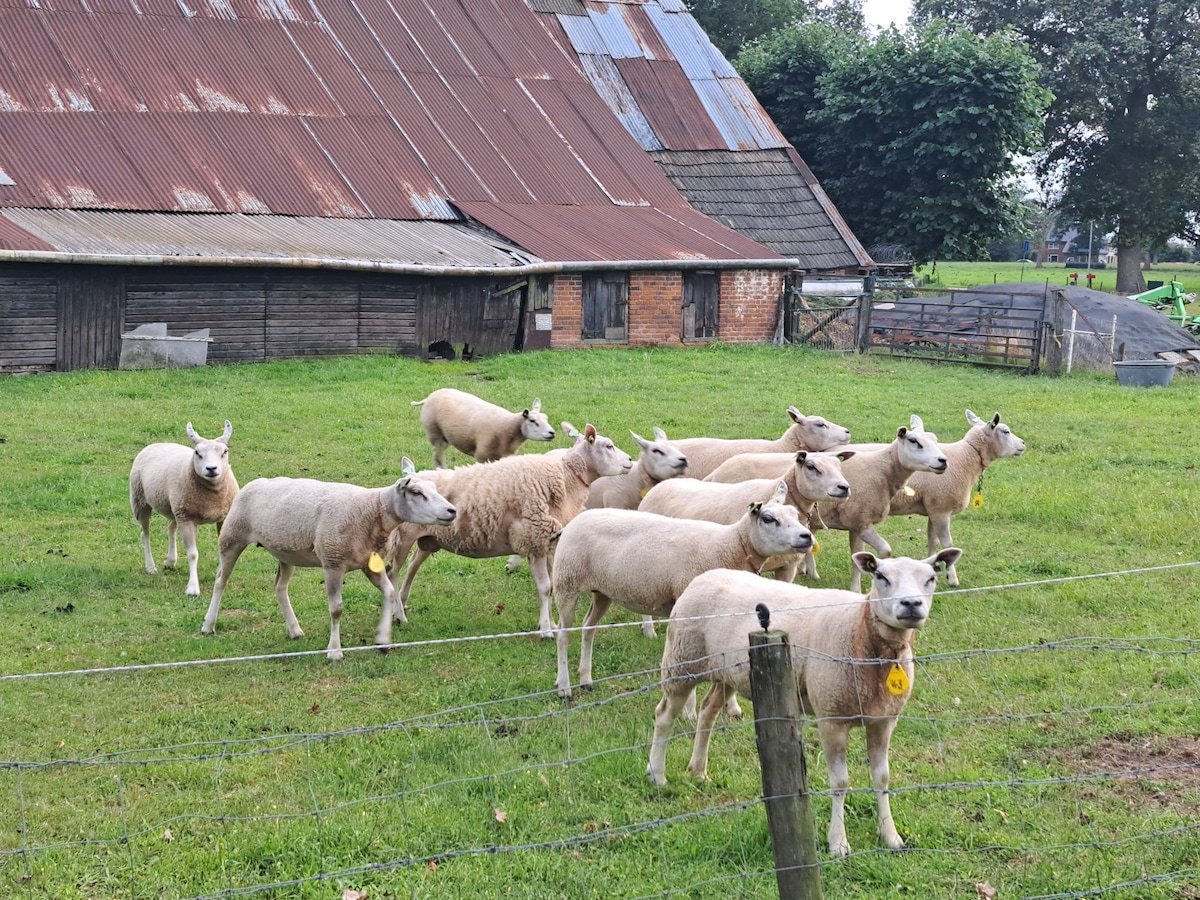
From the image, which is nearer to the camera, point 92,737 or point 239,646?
point 92,737

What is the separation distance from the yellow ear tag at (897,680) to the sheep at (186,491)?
6544 millimetres

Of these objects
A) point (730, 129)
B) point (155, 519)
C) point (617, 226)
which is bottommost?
point (155, 519)

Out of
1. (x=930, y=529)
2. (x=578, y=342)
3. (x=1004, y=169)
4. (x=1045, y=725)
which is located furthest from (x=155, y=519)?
(x=1004, y=169)

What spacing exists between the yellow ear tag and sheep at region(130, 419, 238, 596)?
654 centimetres

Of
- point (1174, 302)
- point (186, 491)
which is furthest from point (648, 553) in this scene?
point (1174, 302)

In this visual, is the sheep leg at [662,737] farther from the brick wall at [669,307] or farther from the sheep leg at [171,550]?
the brick wall at [669,307]

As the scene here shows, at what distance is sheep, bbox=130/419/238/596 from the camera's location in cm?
1157

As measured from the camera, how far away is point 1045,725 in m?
8.31

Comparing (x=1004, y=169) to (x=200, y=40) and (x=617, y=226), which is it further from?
(x=200, y=40)

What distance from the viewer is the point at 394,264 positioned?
2527 cm

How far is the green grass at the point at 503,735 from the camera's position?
6488 mm

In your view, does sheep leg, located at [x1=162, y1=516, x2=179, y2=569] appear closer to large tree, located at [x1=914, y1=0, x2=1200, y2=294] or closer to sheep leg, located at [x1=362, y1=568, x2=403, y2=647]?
sheep leg, located at [x1=362, y1=568, x2=403, y2=647]

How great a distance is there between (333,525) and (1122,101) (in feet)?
161

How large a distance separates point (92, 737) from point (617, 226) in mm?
23985
